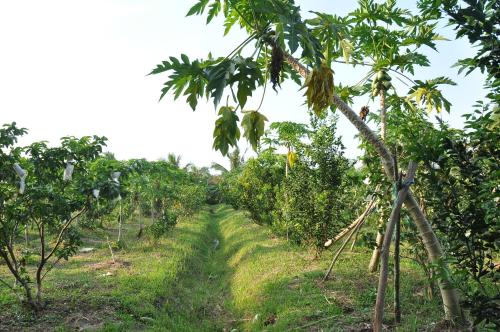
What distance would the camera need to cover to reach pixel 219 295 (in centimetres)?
902

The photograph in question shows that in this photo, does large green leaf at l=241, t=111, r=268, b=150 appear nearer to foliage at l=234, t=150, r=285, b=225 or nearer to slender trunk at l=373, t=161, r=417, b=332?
slender trunk at l=373, t=161, r=417, b=332

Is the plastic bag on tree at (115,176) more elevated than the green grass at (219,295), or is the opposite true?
the plastic bag on tree at (115,176)

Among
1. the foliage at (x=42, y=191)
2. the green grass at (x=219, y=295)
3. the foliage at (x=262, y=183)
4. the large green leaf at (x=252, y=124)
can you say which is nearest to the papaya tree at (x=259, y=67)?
the large green leaf at (x=252, y=124)

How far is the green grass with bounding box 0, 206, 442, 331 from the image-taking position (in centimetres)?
575

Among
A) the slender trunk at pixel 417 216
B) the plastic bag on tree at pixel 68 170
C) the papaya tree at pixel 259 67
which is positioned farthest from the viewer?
the plastic bag on tree at pixel 68 170

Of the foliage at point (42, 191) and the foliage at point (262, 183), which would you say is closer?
the foliage at point (42, 191)

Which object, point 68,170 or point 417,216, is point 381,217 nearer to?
point 417,216

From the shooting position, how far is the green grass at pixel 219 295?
575cm

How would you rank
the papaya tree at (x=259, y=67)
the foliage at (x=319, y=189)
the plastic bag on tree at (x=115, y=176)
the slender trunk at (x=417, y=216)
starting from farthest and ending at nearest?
1. the foliage at (x=319, y=189)
2. the plastic bag on tree at (x=115, y=176)
3. the slender trunk at (x=417, y=216)
4. the papaya tree at (x=259, y=67)

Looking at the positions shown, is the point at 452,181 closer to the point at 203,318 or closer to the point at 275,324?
the point at 275,324

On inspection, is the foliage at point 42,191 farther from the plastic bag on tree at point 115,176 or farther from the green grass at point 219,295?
the green grass at point 219,295

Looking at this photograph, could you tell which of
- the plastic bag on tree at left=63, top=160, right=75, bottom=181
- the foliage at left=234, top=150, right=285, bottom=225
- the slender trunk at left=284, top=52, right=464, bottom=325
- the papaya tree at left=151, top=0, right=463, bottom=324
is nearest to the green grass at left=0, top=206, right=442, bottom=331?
the slender trunk at left=284, top=52, right=464, bottom=325

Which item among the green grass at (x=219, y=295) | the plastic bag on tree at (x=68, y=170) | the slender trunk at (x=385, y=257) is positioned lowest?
the green grass at (x=219, y=295)

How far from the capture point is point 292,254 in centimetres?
1032
